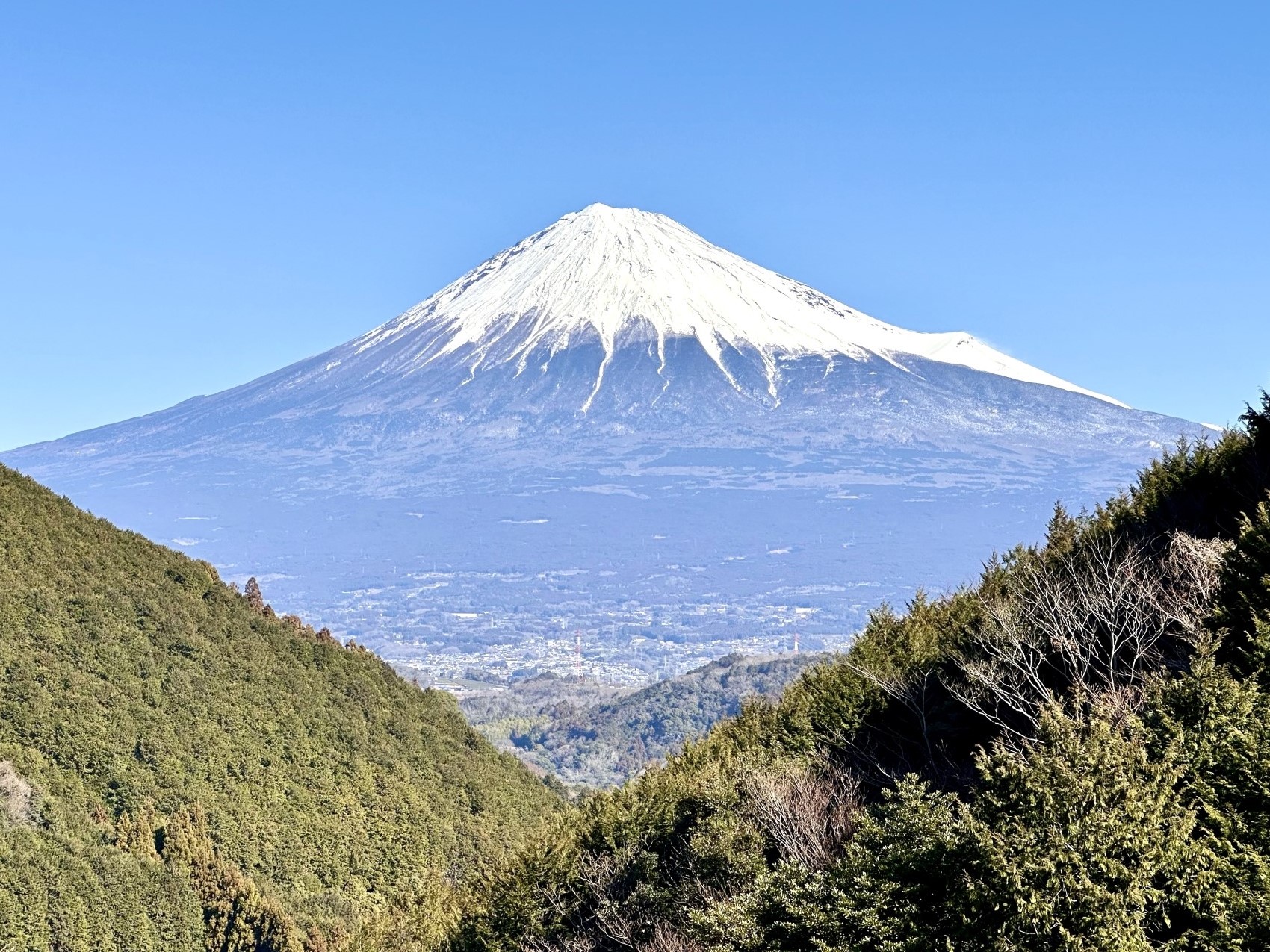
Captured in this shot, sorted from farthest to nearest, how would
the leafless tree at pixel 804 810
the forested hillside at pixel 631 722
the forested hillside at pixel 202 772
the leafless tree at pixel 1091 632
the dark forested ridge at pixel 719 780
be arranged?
the forested hillside at pixel 631 722, the forested hillside at pixel 202 772, the leafless tree at pixel 1091 632, the leafless tree at pixel 804 810, the dark forested ridge at pixel 719 780

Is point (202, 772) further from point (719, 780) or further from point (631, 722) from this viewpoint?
point (631, 722)

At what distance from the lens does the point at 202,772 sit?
166ft

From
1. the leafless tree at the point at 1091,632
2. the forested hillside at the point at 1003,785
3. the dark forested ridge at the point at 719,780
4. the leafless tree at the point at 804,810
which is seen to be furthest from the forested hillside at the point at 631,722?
A: the leafless tree at the point at 804,810

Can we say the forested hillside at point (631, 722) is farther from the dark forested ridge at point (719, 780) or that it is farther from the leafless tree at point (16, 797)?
the leafless tree at point (16, 797)

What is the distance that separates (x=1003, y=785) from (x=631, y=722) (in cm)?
14459

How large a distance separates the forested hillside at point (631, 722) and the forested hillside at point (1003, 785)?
357ft

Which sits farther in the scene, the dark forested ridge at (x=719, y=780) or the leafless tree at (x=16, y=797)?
the leafless tree at (x=16, y=797)

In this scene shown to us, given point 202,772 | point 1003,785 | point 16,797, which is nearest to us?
point 1003,785

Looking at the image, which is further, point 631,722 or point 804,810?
point 631,722

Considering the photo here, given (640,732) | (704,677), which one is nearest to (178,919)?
(640,732)

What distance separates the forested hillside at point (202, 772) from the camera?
4031 centimetres

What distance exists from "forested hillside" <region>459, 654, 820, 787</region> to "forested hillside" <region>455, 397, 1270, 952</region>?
109 metres

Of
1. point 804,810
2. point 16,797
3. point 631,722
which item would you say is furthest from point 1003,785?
point 631,722

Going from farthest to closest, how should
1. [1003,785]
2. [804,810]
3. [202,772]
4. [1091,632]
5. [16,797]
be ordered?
[202,772] < [16,797] < [1091,632] < [804,810] < [1003,785]
